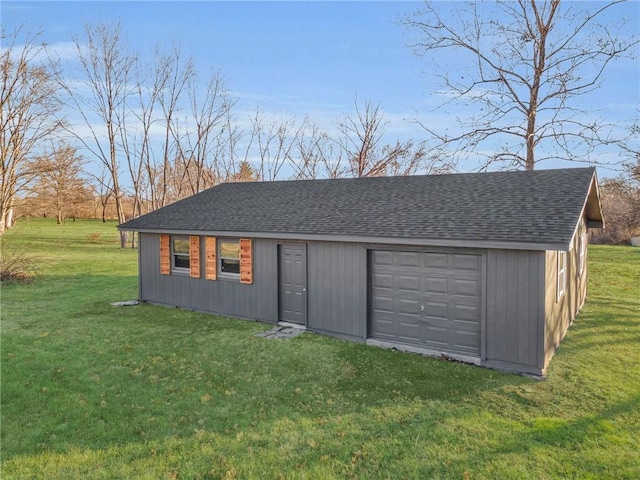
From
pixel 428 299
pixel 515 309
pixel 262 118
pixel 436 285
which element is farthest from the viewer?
pixel 262 118

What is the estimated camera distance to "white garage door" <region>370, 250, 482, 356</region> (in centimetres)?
751

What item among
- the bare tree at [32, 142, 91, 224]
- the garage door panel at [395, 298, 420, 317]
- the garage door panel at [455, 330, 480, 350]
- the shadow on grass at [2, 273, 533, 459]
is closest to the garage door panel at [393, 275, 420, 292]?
the garage door panel at [395, 298, 420, 317]

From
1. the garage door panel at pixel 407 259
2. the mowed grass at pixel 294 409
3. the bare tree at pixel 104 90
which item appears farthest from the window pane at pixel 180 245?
the bare tree at pixel 104 90

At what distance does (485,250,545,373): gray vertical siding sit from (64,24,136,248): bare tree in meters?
26.0

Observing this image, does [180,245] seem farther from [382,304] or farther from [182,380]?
[382,304]

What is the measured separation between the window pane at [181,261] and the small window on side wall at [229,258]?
1.46 meters

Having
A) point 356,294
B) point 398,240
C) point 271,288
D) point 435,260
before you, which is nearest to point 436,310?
point 435,260

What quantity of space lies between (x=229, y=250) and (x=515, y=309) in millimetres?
7221

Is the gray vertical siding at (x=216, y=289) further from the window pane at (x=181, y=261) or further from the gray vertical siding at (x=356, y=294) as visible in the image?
the window pane at (x=181, y=261)

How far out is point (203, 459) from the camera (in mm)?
4340

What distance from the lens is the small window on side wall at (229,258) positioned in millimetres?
10930

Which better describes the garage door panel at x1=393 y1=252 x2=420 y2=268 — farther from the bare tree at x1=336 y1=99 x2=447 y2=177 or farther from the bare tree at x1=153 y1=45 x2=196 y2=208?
the bare tree at x1=153 y1=45 x2=196 y2=208

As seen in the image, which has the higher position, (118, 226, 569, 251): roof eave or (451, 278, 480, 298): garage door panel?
(118, 226, 569, 251): roof eave

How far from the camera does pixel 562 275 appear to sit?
8461mm
